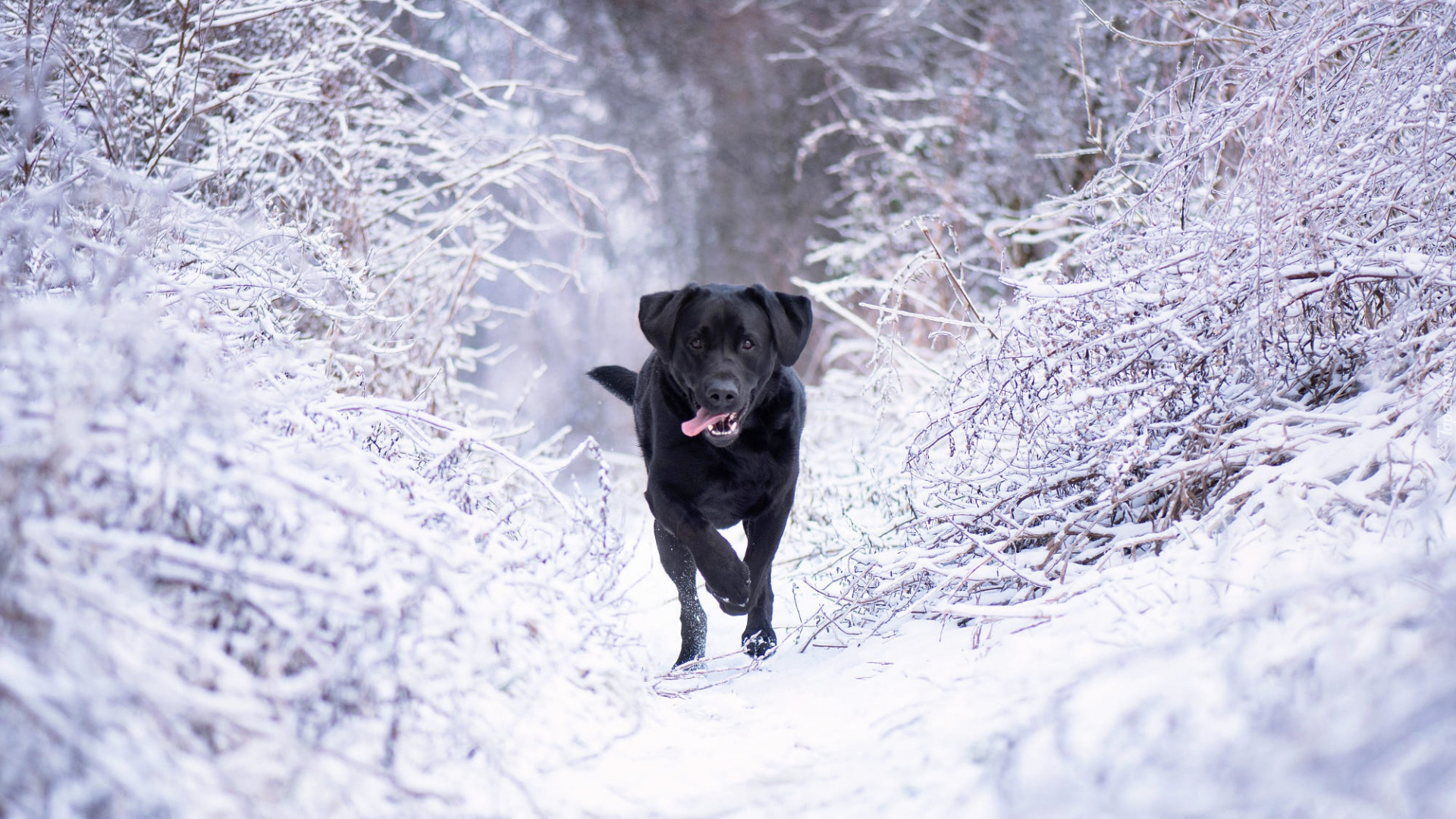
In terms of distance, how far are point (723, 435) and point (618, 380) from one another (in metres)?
1.24

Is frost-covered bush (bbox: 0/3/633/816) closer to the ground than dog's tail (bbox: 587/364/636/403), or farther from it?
farther from it

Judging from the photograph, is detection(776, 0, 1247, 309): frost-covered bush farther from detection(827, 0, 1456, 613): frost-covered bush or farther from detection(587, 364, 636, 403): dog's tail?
detection(827, 0, 1456, 613): frost-covered bush

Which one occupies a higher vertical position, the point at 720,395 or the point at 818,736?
the point at 720,395

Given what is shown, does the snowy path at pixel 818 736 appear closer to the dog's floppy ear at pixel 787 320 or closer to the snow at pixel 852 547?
the snow at pixel 852 547

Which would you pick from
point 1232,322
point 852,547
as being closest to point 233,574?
point 1232,322

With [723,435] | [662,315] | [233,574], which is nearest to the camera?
[233,574]

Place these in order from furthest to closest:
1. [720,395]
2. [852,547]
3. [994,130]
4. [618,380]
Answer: [994,130], [618,380], [852,547], [720,395]

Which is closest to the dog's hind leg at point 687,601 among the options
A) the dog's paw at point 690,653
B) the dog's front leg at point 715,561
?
the dog's paw at point 690,653

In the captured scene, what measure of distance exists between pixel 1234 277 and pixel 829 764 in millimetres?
1660

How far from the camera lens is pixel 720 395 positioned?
3.21 meters

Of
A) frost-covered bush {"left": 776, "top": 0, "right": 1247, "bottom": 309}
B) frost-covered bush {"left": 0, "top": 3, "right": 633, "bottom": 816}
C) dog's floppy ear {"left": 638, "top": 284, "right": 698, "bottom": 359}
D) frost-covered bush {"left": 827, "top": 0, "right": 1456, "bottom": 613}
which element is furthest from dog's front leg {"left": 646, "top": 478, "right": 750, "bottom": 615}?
frost-covered bush {"left": 776, "top": 0, "right": 1247, "bottom": 309}

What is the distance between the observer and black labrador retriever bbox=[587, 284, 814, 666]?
3367 mm

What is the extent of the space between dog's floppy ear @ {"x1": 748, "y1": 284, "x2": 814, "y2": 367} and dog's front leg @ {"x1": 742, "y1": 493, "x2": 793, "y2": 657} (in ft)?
1.72

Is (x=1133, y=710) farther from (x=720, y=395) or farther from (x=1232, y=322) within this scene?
(x=720, y=395)
